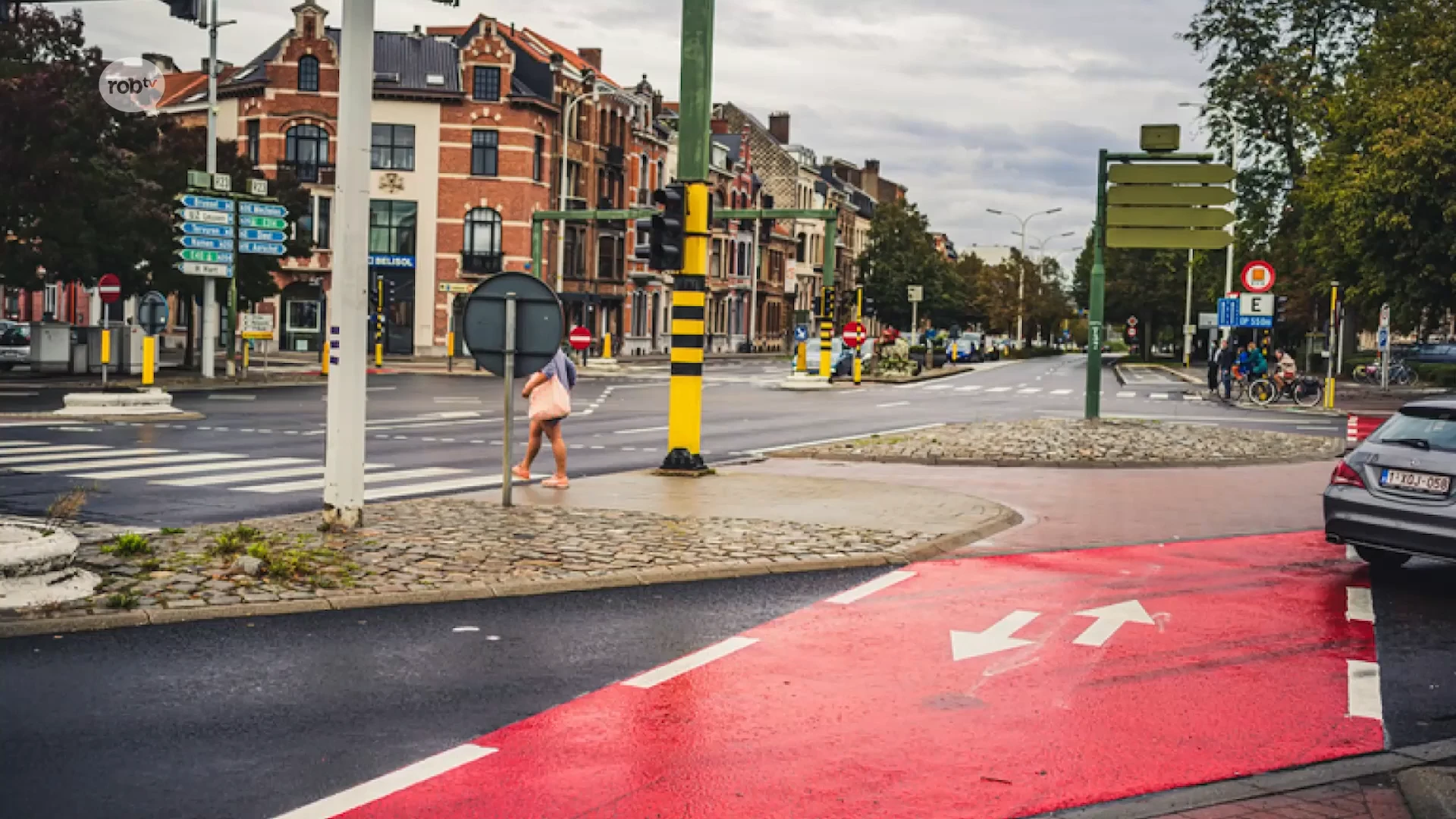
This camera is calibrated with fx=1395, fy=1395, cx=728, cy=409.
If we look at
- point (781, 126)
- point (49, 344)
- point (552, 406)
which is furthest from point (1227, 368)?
point (781, 126)

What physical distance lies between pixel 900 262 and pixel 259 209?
63.4m

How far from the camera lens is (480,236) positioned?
58.4 m

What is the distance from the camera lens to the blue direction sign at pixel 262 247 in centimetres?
3459

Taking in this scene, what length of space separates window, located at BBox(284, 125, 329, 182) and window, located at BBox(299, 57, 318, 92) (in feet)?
5.41

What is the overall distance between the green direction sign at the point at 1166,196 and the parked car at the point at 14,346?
27.6m

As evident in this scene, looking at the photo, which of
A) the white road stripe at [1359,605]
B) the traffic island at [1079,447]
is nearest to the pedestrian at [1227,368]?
the traffic island at [1079,447]

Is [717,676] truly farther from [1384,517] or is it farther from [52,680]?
[1384,517]

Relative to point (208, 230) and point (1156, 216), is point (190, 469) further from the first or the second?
point (208, 230)

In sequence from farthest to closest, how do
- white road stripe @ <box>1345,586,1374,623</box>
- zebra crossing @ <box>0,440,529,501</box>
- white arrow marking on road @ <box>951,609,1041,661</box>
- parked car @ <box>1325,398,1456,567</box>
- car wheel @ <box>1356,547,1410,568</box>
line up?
zebra crossing @ <box>0,440,529,501</box>
car wheel @ <box>1356,547,1410,568</box>
parked car @ <box>1325,398,1456,567</box>
white road stripe @ <box>1345,586,1374,623</box>
white arrow marking on road @ <box>951,609,1041,661</box>

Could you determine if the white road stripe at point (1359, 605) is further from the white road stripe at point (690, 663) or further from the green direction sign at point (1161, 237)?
the green direction sign at point (1161, 237)

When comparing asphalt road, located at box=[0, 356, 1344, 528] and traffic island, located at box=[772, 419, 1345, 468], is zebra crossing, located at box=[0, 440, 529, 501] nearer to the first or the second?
asphalt road, located at box=[0, 356, 1344, 528]

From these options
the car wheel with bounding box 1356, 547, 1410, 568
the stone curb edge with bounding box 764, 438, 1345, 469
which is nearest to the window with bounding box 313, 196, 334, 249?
the stone curb edge with bounding box 764, 438, 1345, 469

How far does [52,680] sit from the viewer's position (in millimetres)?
6016

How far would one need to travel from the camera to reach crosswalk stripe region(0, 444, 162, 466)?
49.9 feet
